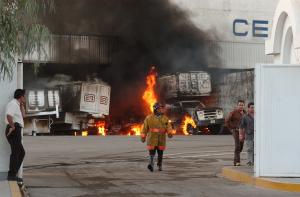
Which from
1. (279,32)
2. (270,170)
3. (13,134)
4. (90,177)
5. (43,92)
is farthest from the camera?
(43,92)

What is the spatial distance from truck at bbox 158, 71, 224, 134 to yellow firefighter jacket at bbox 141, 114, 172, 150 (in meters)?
21.2

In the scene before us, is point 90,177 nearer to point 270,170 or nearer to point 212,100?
point 270,170

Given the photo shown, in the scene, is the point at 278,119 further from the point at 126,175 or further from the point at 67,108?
the point at 67,108

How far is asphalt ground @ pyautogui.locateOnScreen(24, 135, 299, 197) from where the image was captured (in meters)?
10.2

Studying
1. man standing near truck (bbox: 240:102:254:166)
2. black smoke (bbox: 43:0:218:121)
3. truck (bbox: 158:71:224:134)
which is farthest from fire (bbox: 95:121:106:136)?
man standing near truck (bbox: 240:102:254:166)

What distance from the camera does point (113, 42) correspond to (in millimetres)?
38062

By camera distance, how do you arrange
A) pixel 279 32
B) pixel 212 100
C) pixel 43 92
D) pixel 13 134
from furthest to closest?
pixel 212 100 < pixel 43 92 < pixel 279 32 < pixel 13 134

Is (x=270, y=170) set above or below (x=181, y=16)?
below

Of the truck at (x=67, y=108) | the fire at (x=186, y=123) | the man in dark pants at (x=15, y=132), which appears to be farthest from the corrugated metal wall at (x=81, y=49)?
the man in dark pants at (x=15, y=132)

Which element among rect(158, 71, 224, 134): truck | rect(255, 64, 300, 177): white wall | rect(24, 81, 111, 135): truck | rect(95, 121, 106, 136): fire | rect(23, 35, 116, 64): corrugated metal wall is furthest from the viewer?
rect(23, 35, 116, 64): corrugated metal wall

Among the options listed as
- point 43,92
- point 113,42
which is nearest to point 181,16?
point 113,42

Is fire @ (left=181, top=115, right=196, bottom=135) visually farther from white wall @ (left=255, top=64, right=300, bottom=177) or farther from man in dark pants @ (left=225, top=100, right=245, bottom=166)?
white wall @ (left=255, top=64, right=300, bottom=177)

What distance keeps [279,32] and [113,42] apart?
22.4 metres

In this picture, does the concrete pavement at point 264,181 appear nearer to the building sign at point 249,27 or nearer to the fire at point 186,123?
the fire at point 186,123
